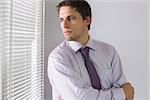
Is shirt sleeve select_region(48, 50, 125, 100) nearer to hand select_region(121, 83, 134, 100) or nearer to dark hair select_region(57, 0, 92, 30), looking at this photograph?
hand select_region(121, 83, 134, 100)

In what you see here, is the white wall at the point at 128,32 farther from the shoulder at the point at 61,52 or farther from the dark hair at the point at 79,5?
the shoulder at the point at 61,52

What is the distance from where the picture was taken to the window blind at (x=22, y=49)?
5.51ft

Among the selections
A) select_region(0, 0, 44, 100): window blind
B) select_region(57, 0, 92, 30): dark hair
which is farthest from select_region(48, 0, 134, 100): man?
select_region(0, 0, 44, 100): window blind

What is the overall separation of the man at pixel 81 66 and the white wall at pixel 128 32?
0.37 m

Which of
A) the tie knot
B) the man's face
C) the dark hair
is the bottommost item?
the tie knot

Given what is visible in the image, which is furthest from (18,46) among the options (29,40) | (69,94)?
(69,94)

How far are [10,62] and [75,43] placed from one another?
1.77ft

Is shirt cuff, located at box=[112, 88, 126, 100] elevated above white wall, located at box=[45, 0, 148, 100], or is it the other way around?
white wall, located at box=[45, 0, 148, 100]

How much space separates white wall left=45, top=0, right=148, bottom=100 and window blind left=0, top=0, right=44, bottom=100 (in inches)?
22.0

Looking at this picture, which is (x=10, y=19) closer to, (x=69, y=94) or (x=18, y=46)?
(x=18, y=46)

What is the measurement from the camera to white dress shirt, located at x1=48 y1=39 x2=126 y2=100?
176cm

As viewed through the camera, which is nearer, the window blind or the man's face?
the window blind

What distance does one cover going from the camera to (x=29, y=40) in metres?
2.28

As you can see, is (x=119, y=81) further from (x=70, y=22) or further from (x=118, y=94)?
(x=70, y=22)
